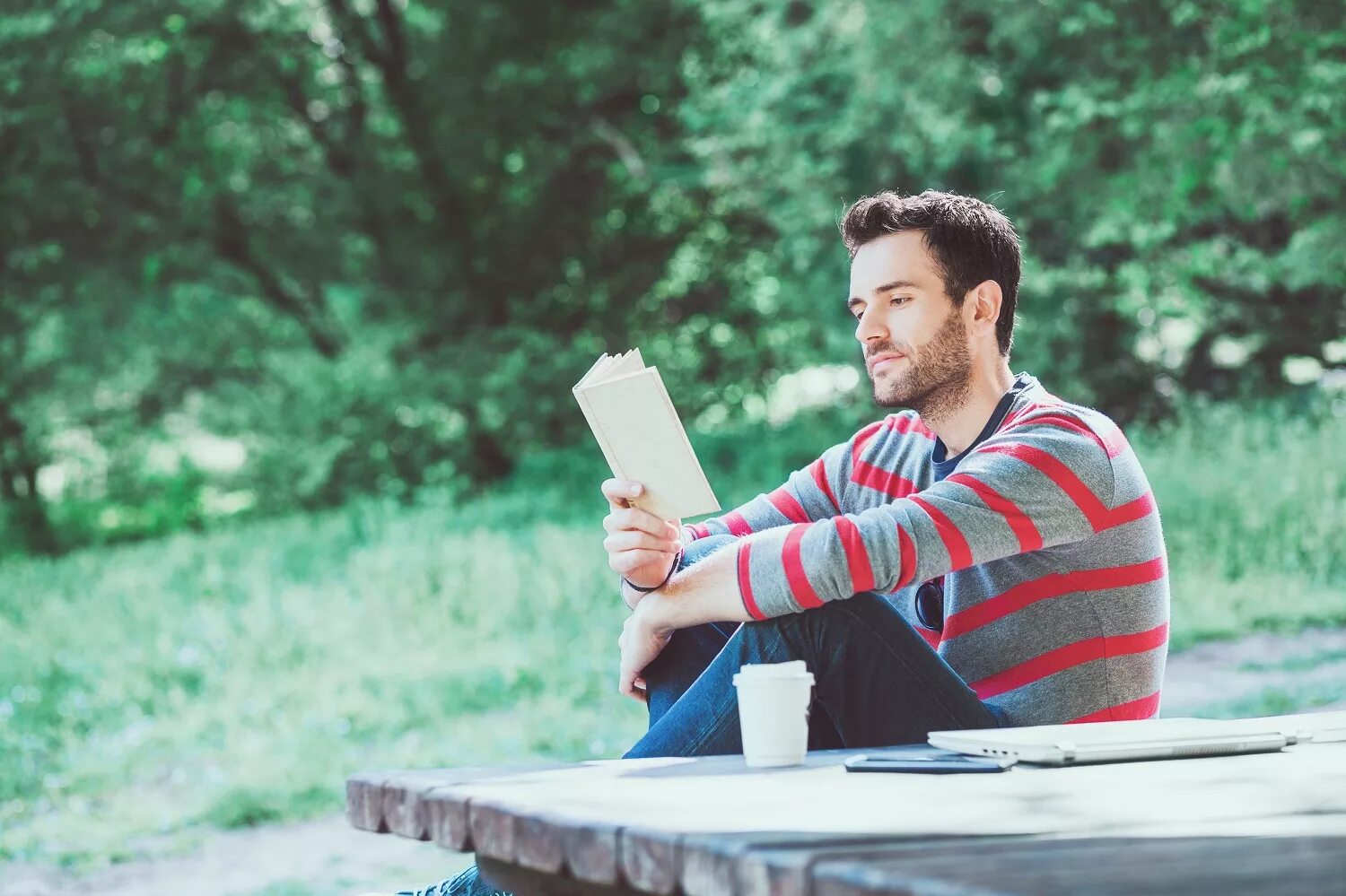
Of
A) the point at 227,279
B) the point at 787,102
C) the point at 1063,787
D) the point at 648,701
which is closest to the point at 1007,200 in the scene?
the point at 787,102

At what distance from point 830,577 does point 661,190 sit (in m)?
13.0

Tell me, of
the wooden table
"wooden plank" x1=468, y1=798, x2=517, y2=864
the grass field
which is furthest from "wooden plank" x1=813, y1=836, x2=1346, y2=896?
the grass field

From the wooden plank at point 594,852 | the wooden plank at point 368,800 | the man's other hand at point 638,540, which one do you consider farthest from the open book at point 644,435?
the wooden plank at point 594,852

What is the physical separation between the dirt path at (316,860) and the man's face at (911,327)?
2.38 m

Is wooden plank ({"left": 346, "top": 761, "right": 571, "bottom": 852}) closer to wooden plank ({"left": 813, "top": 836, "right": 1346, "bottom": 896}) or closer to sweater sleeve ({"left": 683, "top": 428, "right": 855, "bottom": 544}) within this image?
wooden plank ({"left": 813, "top": 836, "right": 1346, "bottom": 896})

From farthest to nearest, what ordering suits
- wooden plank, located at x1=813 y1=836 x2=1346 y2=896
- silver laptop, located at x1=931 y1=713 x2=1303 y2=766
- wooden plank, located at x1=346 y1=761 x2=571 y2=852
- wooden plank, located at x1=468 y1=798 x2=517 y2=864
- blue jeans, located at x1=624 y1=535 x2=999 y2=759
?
1. blue jeans, located at x1=624 y1=535 x2=999 y2=759
2. silver laptop, located at x1=931 y1=713 x2=1303 y2=766
3. wooden plank, located at x1=346 y1=761 x2=571 y2=852
4. wooden plank, located at x1=468 y1=798 x2=517 y2=864
5. wooden plank, located at x1=813 y1=836 x2=1346 y2=896

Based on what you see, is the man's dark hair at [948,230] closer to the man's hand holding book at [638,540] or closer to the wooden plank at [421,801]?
the man's hand holding book at [638,540]

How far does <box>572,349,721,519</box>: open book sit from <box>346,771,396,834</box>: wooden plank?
607 millimetres

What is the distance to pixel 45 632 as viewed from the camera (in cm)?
919

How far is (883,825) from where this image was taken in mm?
1317

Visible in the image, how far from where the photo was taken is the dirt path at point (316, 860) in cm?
469

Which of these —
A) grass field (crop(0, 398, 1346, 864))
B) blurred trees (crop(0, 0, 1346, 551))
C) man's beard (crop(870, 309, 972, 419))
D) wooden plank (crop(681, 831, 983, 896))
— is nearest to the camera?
wooden plank (crop(681, 831, 983, 896))

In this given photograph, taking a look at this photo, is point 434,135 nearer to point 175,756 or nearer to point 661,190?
point 661,190

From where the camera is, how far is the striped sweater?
2.16 metres
